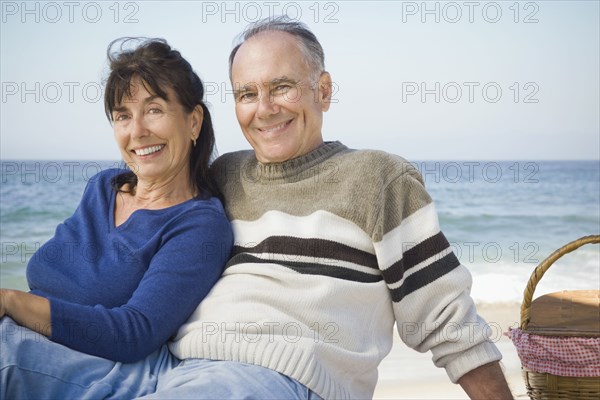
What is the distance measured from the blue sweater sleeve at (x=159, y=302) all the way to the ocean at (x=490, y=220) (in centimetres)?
642

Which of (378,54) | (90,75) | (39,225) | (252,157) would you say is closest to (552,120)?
(378,54)

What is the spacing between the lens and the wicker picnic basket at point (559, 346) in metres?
2.53

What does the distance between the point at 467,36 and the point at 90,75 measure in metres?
6.88

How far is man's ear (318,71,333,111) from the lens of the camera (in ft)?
8.37

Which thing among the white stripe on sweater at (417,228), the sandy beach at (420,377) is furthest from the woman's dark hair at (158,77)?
the sandy beach at (420,377)

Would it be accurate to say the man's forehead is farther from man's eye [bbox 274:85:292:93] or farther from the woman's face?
the woman's face

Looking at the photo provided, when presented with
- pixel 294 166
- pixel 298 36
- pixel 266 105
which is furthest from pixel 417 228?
pixel 298 36

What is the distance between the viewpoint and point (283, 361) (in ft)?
6.73

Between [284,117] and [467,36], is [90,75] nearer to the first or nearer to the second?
[467,36]

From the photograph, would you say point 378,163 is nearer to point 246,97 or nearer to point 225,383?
point 246,97

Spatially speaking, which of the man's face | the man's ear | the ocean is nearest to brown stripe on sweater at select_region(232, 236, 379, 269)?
the man's face

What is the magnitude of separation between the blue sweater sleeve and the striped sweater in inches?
2.2

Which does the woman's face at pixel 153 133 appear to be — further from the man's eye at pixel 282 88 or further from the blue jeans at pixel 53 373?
the blue jeans at pixel 53 373

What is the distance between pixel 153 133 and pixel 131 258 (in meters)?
0.35
